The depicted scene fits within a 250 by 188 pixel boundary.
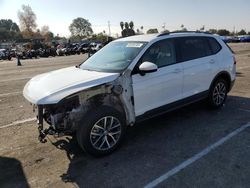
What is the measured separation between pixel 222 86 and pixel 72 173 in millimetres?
4225

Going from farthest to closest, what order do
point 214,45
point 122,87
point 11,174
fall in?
point 214,45
point 122,87
point 11,174

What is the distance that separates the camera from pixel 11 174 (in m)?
4.02

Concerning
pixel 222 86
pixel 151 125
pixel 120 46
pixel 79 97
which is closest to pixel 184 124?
pixel 151 125

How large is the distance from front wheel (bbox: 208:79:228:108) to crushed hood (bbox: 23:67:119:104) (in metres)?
2.82

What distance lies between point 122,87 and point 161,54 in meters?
1.20

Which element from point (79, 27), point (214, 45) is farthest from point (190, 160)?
point (79, 27)

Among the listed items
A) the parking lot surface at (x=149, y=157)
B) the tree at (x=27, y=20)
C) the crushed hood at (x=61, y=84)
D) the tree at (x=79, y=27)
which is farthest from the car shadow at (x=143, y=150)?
the tree at (x=79, y=27)

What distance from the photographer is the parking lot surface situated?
146 inches

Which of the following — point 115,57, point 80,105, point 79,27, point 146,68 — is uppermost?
point 79,27

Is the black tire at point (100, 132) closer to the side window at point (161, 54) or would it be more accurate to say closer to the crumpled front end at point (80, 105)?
the crumpled front end at point (80, 105)

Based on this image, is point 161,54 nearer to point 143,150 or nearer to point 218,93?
point 143,150

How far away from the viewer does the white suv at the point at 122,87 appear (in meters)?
4.12

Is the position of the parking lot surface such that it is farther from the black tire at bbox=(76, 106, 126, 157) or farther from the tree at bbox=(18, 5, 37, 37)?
the tree at bbox=(18, 5, 37, 37)

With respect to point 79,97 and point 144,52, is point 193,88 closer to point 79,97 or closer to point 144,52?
point 144,52
